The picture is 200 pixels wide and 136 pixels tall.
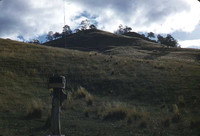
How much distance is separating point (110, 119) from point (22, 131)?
14.2ft

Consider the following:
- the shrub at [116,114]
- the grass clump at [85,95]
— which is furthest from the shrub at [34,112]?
the grass clump at [85,95]

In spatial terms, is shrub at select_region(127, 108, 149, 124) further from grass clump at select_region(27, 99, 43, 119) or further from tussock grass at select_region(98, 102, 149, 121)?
grass clump at select_region(27, 99, 43, 119)

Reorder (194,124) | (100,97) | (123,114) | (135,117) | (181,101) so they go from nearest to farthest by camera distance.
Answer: (194,124)
(135,117)
(123,114)
(181,101)
(100,97)

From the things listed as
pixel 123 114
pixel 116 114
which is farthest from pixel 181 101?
pixel 116 114

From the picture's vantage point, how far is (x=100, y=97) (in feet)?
54.1

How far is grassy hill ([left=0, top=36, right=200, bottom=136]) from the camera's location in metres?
9.99

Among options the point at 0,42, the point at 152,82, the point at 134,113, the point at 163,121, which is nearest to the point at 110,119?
the point at 134,113

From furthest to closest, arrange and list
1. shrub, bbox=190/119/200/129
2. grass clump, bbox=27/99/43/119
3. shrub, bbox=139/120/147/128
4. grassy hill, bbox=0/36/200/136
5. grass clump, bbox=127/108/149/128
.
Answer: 1. grass clump, bbox=27/99/43/119
2. grass clump, bbox=127/108/149/128
3. shrub, bbox=139/120/147/128
4. grassy hill, bbox=0/36/200/136
5. shrub, bbox=190/119/200/129

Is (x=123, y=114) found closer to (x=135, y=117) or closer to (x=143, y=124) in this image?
(x=135, y=117)

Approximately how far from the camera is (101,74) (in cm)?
2145

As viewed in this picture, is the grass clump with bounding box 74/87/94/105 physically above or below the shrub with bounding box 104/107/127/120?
above

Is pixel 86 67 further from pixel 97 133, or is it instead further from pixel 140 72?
pixel 97 133

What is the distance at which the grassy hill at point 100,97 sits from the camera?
9.99 m

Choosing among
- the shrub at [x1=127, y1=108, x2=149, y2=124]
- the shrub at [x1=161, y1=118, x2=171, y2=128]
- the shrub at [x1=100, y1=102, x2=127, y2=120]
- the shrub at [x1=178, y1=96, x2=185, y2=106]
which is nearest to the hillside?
the shrub at [x1=178, y1=96, x2=185, y2=106]
